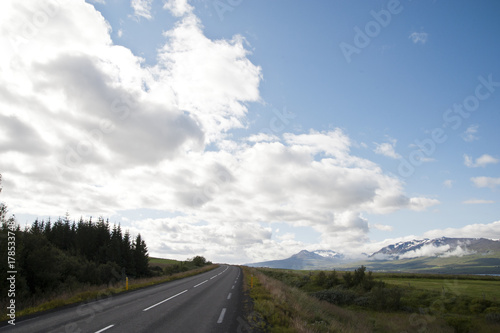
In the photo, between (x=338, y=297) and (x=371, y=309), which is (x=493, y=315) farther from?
(x=338, y=297)

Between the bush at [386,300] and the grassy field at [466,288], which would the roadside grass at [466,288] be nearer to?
the grassy field at [466,288]

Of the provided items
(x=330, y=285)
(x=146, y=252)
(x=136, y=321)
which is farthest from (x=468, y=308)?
(x=146, y=252)

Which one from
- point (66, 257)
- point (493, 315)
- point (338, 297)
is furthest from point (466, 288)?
point (66, 257)

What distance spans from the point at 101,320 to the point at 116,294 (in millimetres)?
10711

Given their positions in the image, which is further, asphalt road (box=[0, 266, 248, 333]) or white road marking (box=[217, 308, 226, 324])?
white road marking (box=[217, 308, 226, 324])

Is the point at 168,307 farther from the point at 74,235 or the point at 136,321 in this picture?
the point at 74,235

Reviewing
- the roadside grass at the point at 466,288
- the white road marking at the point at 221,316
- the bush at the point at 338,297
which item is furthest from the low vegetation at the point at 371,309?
the white road marking at the point at 221,316

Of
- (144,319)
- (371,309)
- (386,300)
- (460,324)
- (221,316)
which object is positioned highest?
(144,319)

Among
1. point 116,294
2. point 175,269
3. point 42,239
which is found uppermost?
point 42,239

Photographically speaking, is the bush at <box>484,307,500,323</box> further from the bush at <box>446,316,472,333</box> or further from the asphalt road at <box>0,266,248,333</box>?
the asphalt road at <box>0,266,248,333</box>

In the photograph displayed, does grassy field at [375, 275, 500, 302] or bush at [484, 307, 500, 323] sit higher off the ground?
bush at [484, 307, 500, 323]

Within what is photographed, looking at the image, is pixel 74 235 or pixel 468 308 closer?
pixel 468 308

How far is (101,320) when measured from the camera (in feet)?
36.2

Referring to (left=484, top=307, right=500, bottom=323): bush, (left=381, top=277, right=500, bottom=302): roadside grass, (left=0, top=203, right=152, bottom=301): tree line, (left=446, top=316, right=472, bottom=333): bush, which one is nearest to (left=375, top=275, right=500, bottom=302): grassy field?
(left=381, top=277, right=500, bottom=302): roadside grass
